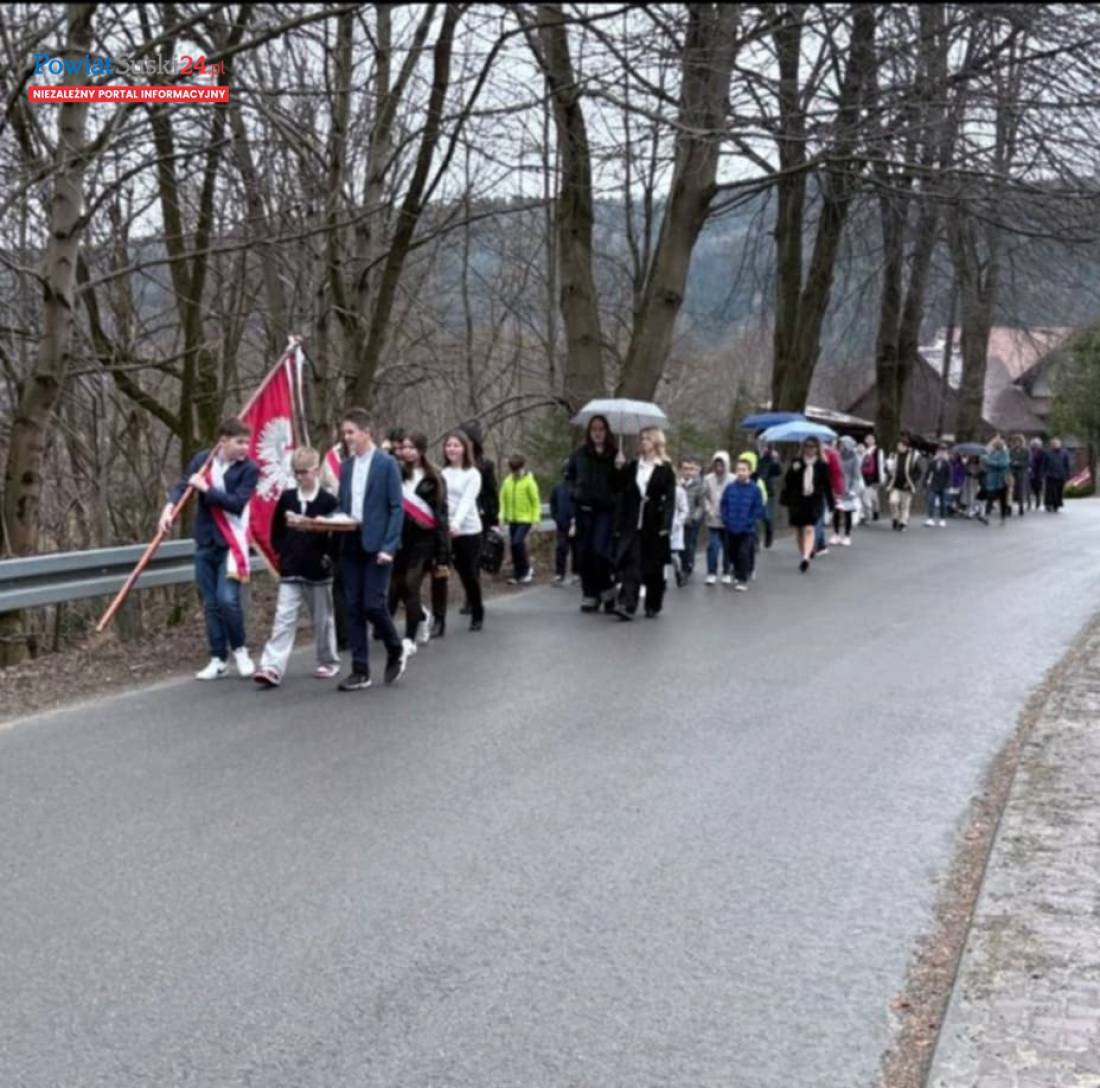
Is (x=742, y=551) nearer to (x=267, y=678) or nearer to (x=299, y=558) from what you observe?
(x=299, y=558)

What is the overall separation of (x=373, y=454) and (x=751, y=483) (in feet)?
24.8

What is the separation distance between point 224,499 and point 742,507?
25.7 ft

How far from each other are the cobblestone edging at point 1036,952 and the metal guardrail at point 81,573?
21.8 feet

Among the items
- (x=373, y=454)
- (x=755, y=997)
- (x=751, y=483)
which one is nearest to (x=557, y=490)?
(x=751, y=483)

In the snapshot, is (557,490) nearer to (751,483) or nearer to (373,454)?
(751,483)

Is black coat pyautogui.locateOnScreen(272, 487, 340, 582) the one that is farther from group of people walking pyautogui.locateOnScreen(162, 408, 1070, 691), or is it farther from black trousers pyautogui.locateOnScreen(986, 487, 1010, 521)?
black trousers pyautogui.locateOnScreen(986, 487, 1010, 521)

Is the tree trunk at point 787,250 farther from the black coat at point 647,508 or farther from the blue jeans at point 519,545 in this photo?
the black coat at point 647,508

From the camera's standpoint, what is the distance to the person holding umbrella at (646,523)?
A: 13148 millimetres

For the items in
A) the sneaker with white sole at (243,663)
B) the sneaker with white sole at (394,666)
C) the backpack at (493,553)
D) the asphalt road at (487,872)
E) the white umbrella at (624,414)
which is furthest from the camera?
the white umbrella at (624,414)

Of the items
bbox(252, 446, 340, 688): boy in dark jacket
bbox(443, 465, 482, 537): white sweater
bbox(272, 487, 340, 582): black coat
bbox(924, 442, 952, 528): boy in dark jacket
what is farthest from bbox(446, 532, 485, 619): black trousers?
bbox(924, 442, 952, 528): boy in dark jacket

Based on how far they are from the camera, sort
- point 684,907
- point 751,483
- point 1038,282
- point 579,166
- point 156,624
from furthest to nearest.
→ 1. point 1038,282
2. point 579,166
3. point 751,483
4. point 156,624
5. point 684,907

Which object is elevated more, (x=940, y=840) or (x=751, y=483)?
(x=751, y=483)

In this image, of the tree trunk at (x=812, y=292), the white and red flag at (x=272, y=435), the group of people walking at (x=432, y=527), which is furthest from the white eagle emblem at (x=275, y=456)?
the tree trunk at (x=812, y=292)

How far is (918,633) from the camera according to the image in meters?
12.1
